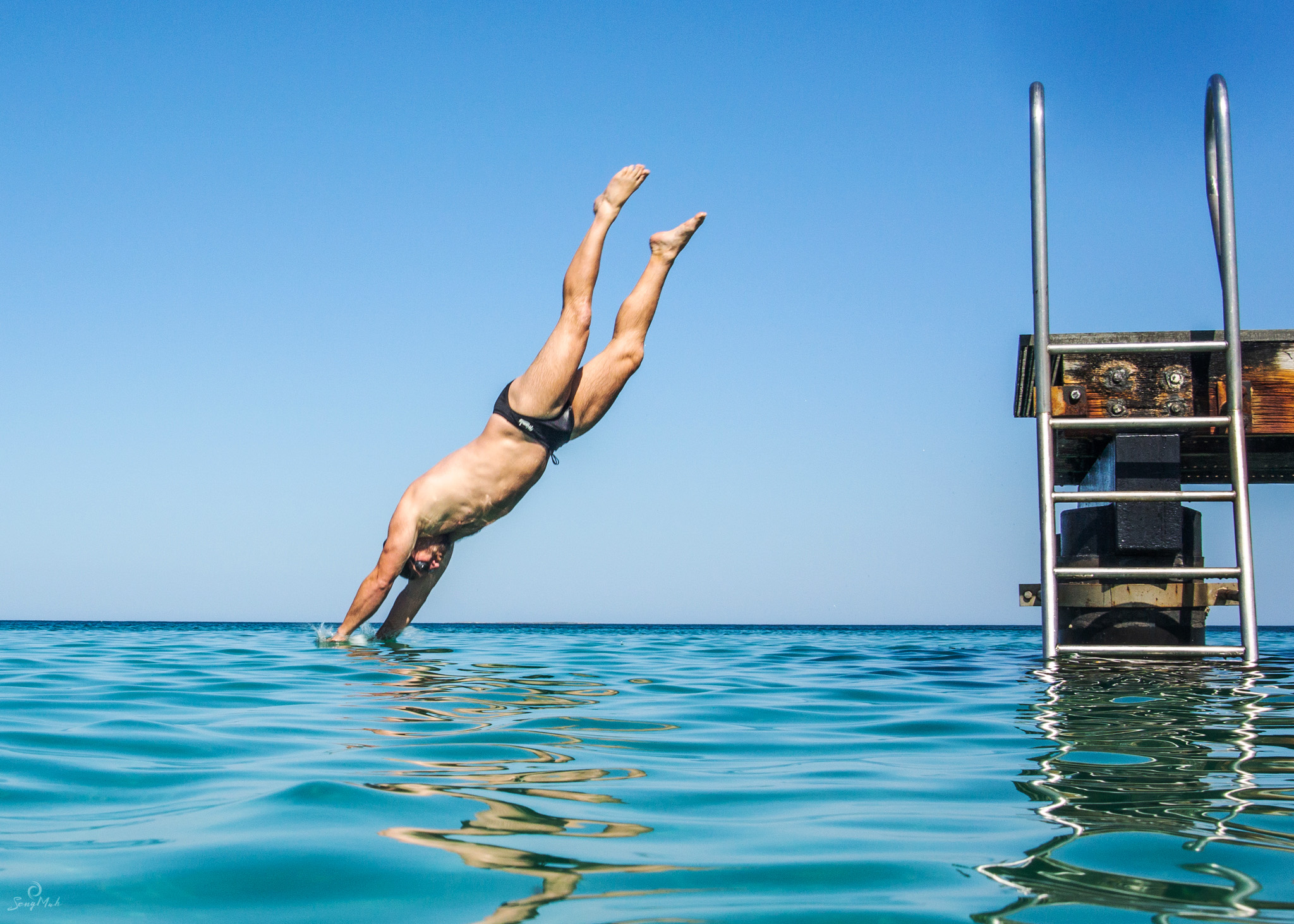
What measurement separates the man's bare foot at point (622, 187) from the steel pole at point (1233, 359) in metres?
3.60

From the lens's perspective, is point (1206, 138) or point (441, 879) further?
point (1206, 138)

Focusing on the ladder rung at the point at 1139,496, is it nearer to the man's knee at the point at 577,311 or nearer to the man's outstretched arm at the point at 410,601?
the man's knee at the point at 577,311

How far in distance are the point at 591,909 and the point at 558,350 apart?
517cm

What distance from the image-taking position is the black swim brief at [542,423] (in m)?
6.98

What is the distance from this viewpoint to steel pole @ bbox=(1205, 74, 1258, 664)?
6.13 meters

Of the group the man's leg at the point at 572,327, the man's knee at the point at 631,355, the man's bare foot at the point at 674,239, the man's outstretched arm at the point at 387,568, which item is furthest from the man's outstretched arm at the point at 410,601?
the man's bare foot at the point at 674,239

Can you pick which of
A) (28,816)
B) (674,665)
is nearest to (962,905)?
(28,816)

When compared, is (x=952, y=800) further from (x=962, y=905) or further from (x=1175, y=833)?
(x=962, y=905)

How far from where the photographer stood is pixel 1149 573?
623cm

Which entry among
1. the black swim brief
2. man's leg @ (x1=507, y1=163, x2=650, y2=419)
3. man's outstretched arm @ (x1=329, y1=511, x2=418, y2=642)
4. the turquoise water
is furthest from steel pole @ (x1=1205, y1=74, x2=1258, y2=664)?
man's outstretched arm @ (x1=329, y1=511, x2=418, y2=642)

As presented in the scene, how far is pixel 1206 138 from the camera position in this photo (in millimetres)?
7281

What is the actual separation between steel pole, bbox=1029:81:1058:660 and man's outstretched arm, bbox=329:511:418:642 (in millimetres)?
4116

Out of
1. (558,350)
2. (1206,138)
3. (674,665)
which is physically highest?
(1206,138)

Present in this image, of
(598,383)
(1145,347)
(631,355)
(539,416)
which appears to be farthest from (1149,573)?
(539,416)
